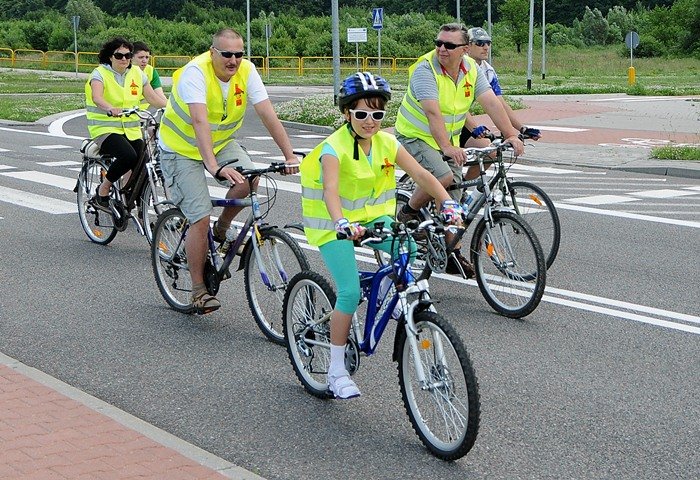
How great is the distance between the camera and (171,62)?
204 feet

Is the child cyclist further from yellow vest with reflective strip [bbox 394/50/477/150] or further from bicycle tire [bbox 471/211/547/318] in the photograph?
yellow vest with reflective strip [bbox 394/50/477/150]

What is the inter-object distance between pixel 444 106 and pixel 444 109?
2 centimetres

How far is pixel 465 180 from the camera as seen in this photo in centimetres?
926

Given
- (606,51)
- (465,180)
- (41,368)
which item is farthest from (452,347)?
(606,51)

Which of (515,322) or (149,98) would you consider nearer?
(515,322)

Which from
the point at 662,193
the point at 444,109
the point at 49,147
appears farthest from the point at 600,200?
the point at 49,147

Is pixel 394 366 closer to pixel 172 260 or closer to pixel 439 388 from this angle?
pixel 439 388

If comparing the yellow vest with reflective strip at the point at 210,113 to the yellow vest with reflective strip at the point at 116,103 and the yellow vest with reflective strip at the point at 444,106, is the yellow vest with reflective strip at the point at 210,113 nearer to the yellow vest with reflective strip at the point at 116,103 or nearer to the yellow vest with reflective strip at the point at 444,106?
the yellow vest with reflective strip at the point at 444,106

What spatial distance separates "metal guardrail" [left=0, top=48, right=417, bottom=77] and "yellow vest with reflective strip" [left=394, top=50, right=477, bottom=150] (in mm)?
49738

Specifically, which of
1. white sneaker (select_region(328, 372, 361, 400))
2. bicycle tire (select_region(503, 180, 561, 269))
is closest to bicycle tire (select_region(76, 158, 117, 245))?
bicycle tire (select_region(503, 180, 561, 269))

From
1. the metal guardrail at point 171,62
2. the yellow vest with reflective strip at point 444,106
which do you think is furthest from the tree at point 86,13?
the yellow vest with reflective strip at point 444,106

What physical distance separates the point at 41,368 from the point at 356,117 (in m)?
2.60

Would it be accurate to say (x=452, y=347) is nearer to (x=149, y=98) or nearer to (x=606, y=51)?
(x=149, y=98)

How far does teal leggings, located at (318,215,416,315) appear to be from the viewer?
5.71 meters
